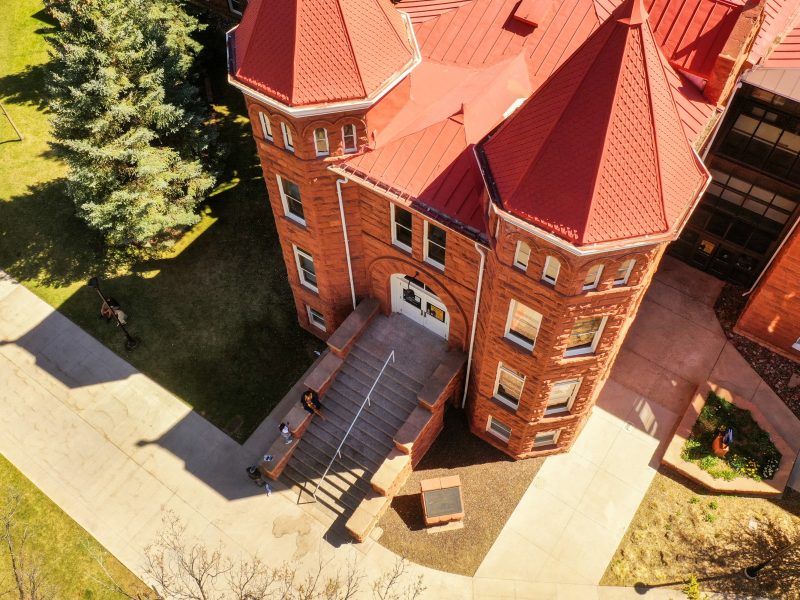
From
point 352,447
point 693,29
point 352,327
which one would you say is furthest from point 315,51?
point 352,447

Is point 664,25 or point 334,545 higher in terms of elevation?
point 664,25

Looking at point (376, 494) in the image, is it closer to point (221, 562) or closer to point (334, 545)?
point (334, 545)

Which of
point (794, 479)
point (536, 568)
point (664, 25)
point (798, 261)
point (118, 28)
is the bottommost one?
point (536, 568)

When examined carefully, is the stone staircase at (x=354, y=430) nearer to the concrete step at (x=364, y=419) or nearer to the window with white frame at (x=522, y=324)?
the concrete step at (x=364, y=419)

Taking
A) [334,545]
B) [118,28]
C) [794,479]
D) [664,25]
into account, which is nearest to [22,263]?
[118,28]

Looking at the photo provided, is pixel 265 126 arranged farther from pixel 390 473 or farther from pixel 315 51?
pixel 390 473

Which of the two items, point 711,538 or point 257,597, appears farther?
point 711,538

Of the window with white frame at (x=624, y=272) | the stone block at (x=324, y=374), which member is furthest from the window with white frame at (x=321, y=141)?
the window with white frame at (x=624, y=272)
